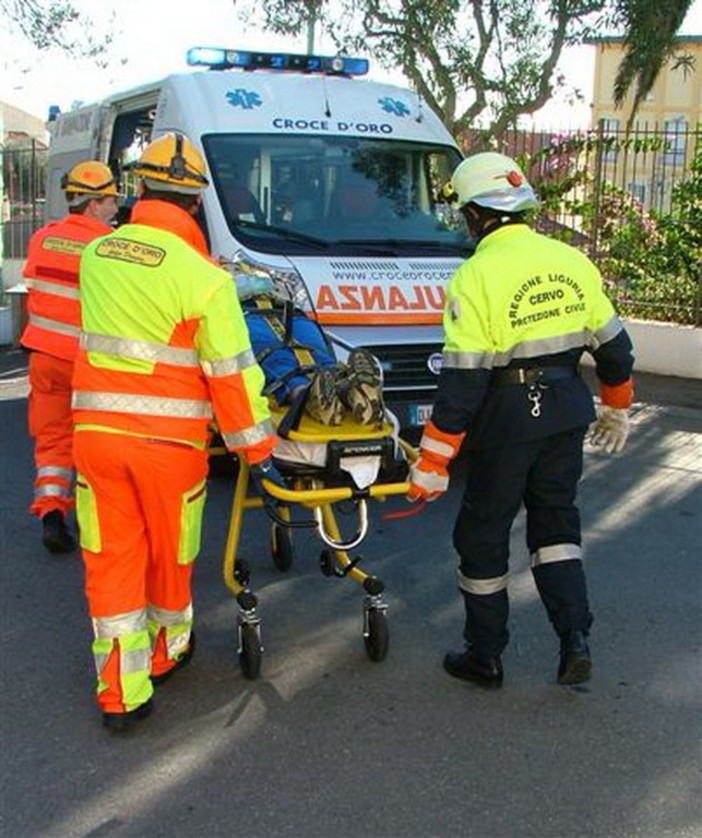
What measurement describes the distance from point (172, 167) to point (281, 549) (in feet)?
7.19

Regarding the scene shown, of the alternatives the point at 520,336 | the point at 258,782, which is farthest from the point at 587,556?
the point at 258,782

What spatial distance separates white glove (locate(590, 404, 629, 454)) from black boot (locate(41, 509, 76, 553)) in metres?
2.79

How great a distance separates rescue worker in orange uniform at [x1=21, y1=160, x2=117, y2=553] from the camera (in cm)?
534

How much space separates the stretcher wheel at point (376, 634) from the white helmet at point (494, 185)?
1589 millimetres

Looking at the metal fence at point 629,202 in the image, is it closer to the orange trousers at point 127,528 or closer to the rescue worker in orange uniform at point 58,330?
the rescue worker in orange uniform at point 58,330

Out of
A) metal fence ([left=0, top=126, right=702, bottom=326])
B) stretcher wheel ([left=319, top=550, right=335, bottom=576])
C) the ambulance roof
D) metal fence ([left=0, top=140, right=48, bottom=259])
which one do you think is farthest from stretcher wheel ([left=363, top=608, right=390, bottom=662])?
metal fence ([left=0, top=140, right=48, bottom=259])

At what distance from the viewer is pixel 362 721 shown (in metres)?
3.59

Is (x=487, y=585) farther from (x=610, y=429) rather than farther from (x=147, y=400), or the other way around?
(x=147, y=400)

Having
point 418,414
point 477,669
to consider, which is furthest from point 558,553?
point 418,414

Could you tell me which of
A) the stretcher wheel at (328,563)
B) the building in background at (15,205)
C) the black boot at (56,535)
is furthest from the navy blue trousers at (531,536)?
the building in background at (15,205)

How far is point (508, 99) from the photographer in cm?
1058

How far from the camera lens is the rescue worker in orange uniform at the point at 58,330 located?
5340 millimetres

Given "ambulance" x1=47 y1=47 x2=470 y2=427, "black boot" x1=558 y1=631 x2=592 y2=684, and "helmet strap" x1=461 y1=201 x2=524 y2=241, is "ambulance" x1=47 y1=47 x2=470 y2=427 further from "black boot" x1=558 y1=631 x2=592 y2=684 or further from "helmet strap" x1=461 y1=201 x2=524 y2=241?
"black boot" x1=558 y1=631 x2=592 y2=684

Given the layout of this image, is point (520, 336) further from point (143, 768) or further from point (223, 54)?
point (223, 54)
